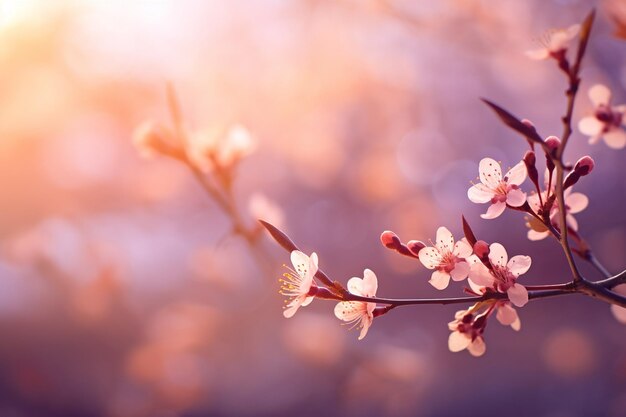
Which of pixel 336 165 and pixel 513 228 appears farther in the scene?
pixel 513 228

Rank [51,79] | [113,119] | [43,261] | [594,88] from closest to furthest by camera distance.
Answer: [594,88] < [43,261] < [51,79] < [113,119]

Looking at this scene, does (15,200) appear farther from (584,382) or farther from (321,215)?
(584,382)

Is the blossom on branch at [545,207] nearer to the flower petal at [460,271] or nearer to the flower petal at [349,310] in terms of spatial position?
the flower petal at [460,271]

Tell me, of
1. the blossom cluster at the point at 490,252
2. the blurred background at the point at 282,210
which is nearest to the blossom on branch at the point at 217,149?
the blossom cluster at the point at 490,252

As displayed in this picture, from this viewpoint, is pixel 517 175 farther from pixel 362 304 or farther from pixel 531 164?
pixel 362 304

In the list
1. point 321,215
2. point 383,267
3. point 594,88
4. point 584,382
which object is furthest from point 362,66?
point 594,88

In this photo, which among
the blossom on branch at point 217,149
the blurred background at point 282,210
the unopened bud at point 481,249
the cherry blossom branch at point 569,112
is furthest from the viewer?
the blurred background at point 282,210
